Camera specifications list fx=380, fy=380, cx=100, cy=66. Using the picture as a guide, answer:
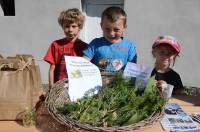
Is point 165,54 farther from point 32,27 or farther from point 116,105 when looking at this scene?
point 32,27

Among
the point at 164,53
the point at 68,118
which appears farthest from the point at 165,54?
the point at 68,118

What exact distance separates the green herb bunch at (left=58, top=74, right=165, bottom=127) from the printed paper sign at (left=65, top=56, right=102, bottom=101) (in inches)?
1.4

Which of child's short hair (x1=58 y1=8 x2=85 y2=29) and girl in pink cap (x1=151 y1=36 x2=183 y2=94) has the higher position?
child's short hair (x1=58 y1=8 x2=85 y2=29)

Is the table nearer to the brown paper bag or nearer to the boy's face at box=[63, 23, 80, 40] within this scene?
the brown paper bag

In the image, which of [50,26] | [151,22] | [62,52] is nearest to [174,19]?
[151,22]

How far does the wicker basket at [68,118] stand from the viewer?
1531mm

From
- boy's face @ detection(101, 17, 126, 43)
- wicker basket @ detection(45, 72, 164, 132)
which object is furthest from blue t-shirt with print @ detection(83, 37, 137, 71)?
wicker basket @ detection(45, 72, 164, 132)

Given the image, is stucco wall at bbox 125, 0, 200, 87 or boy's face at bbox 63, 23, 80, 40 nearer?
boy's face at bbox 63, 23, 80, 40

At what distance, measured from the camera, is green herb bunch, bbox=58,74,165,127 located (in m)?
1.61

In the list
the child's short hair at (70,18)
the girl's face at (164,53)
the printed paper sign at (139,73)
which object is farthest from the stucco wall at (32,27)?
the printed paper sign at (139,73)

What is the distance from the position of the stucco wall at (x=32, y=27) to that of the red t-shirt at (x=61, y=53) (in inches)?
101

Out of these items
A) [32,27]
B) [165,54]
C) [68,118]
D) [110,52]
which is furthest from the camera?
[32,27]

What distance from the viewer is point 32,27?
5441mm

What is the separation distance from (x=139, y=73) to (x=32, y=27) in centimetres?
375
